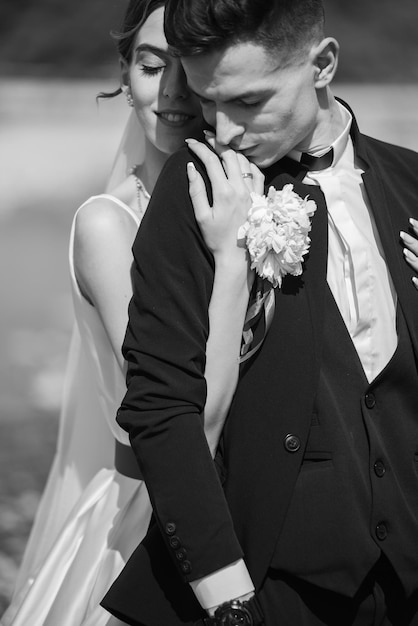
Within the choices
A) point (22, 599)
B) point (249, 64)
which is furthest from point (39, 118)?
point (249, 64)

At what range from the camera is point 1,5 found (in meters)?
12.6

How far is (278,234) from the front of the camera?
7.48 ft

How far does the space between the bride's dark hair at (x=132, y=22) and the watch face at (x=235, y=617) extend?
1.60 m

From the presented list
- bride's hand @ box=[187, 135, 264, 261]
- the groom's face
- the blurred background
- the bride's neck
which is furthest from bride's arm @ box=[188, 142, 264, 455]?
the blurred background

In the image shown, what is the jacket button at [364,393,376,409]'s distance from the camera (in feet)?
7.70

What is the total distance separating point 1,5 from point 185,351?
36.9ft

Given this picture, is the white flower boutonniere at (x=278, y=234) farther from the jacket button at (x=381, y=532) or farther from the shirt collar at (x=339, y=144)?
the jacket button at (x=381, y=532)

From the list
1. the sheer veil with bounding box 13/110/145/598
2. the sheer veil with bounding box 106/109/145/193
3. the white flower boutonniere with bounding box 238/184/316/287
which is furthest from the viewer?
the sheer veil with bounding box 13/110/145/598

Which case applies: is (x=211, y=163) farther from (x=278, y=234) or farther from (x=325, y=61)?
(x=325, y=61)

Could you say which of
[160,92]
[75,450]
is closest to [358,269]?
[160,92]

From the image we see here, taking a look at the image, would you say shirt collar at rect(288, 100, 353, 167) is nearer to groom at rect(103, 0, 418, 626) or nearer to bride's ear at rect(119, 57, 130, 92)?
groom at rect(103, 0, 418, 626)

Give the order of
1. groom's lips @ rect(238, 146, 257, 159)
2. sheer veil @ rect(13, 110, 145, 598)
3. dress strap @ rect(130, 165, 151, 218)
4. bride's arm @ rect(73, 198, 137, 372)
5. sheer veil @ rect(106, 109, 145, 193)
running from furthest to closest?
sheer veil @ rect(13, 110, 145, 598) < sheer veil @ rect(106, 109, 145, 193) < dress strap @ rect(130, 165, 151, 218) < bride's arm @ rect(73, 198, 137, 372) < groom's lips @ rect(238, 146, 257, 159)

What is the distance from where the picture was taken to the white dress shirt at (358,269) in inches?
94.7

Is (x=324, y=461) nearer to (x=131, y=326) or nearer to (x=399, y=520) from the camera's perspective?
(x=399, y=520)
